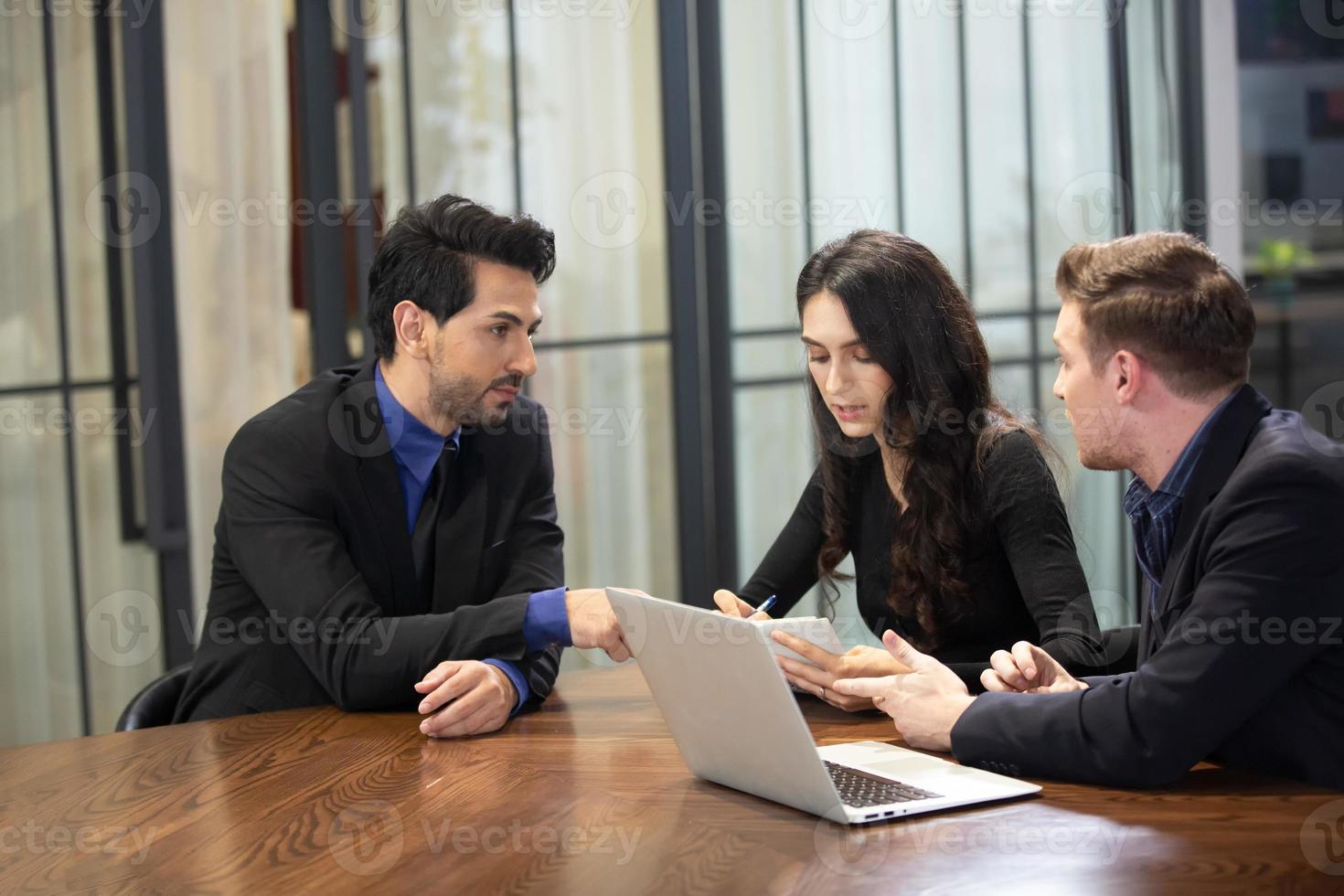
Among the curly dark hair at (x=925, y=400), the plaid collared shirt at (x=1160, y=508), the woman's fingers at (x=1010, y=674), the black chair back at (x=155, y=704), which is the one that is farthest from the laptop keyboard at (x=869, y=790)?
the black chair back at (x=155, y=704)

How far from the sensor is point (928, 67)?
396 centimetres

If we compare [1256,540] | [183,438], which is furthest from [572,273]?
[1256,540]

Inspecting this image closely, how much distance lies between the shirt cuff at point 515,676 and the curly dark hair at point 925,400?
698 mm

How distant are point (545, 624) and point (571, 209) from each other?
1.98 meters

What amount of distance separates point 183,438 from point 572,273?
1.18 meters

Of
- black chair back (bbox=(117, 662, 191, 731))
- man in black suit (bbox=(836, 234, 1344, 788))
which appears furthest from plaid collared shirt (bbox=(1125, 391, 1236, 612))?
black chair back (bbox=(117, 662, 191, 731))

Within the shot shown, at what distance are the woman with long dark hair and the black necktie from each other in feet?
1.79

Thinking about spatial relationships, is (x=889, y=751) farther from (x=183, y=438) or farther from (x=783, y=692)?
(x=183, y=438)

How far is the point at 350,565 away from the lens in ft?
7.55

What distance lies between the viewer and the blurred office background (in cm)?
362

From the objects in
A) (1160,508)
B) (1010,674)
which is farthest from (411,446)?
(1160,508)

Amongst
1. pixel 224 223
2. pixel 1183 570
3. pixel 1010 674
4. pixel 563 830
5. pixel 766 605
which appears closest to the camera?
pixel 563 830

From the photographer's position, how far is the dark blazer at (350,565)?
218 cm

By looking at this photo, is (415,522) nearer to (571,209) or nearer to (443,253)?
(443,253)
